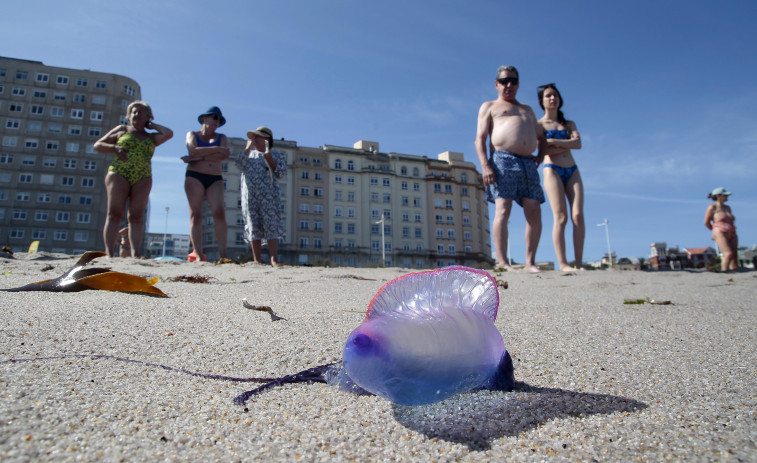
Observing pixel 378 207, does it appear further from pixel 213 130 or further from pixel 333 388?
pixel 333 388

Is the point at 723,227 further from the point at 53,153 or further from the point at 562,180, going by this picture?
the point at 53,153

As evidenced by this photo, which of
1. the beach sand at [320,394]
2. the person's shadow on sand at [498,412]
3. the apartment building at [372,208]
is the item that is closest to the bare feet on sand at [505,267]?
the beach sand at [320,394]

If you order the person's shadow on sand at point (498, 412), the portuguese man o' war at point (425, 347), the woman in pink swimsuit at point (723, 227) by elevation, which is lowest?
the person's shadow on sand at point (498, 412)

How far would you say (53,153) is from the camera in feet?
117

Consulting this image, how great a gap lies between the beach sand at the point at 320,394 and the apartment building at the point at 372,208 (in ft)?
120

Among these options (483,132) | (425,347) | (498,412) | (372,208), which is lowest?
(498,412)

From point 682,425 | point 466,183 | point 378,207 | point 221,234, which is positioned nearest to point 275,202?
point 221,234

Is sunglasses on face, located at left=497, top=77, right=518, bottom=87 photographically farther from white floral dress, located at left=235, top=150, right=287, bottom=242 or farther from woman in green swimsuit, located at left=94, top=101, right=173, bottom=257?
woman in green swimsuit, located at left=94, top=101, right=173, bottom=257

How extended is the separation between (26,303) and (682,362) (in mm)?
2742

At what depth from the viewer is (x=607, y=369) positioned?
4.56 feet

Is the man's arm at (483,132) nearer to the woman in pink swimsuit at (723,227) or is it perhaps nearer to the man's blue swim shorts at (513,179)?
the man's blue swim shorts at (513,179)

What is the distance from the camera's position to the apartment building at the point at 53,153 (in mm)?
34719

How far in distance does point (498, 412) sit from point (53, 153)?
4486cm

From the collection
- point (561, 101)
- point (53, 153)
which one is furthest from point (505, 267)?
point (53, 153)
